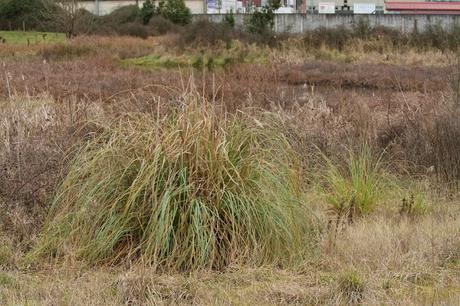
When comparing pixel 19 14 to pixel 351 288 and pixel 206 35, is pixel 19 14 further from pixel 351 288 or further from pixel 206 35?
pixel 351 288

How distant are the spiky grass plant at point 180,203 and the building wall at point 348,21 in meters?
36.6

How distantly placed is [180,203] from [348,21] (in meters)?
43.1

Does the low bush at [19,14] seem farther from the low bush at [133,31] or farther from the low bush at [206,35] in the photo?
the low bush at [206,35]

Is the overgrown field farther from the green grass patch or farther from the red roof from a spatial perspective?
the red roof

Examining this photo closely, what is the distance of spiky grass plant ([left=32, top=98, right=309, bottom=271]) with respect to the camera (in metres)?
4.92

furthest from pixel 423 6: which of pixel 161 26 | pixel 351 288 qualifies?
pixel 351 288

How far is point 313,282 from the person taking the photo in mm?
4598

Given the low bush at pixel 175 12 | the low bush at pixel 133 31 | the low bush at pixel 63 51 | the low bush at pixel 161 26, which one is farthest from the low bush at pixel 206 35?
the low bush at pixel 175 12

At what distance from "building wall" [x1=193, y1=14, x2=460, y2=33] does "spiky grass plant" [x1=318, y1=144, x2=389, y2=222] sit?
34.4 meters

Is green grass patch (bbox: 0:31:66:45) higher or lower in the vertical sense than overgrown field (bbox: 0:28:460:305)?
higher

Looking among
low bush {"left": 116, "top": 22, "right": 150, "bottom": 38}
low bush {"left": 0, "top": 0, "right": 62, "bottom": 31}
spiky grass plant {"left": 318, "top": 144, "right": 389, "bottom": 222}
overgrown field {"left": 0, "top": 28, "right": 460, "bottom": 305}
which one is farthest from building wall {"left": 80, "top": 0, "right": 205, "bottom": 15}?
overgrown field {"left": 0, "top": 28, "right": 460, "bottom": 305}

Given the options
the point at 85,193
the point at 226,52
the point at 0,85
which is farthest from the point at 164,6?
the point at 85,193

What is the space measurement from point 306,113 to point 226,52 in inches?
933

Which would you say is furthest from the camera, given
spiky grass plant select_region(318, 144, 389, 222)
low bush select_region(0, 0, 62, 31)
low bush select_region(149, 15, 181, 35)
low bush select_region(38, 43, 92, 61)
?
low bush select_region(0, 0, 62, 31)
